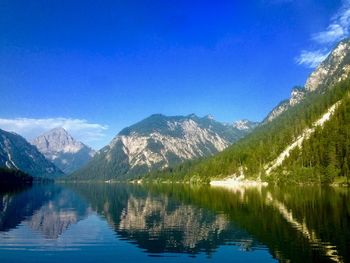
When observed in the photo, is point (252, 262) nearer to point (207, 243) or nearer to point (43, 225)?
point (207, 243)

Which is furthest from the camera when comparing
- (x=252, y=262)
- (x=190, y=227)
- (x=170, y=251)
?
(x=190, y=227)

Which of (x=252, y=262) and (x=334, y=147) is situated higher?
(x=334, y=147)

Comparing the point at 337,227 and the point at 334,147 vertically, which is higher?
the point at 334,147

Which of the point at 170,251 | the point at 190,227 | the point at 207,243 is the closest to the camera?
the point at 170,251

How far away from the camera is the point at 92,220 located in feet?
249

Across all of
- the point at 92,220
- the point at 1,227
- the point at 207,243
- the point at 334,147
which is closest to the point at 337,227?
the point at 207,243

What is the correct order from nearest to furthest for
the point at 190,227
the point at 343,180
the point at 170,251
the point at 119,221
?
the point at 170,251, the point at 190,227, the point at 119,221, the point at 343,180

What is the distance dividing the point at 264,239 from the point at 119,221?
3366 cm

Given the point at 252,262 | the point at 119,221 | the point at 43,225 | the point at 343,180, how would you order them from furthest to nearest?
the point at 343,180, the point at 119,221, the point at 43,225, the point at 252,262

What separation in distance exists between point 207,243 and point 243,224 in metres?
15.2

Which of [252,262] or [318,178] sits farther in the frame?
[318,178]

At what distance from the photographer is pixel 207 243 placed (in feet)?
156

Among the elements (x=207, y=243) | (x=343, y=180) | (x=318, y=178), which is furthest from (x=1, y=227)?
(x=318, y=178)

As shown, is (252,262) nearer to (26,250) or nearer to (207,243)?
(207,243)
